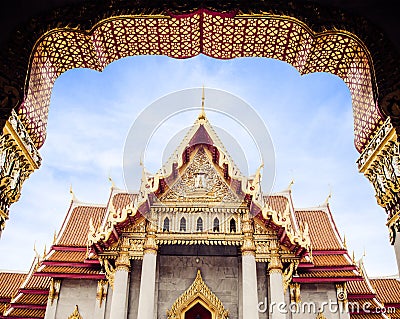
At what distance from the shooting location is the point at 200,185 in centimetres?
1227

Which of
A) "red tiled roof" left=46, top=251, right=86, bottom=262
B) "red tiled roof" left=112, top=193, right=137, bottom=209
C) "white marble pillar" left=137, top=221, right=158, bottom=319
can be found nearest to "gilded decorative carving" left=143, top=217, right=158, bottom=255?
"white marble pillar" left=137, top=221, right=158, bottom=319

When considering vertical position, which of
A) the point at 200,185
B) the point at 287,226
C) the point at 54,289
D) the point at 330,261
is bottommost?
the point at 54,289

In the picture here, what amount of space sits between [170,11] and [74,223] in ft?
42.0

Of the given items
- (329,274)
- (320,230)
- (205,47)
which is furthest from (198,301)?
(205,47)

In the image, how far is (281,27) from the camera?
5.14 meters

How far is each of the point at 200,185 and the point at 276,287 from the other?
3.62m

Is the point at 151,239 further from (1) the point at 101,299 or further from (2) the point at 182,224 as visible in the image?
(1) the point at 101,299

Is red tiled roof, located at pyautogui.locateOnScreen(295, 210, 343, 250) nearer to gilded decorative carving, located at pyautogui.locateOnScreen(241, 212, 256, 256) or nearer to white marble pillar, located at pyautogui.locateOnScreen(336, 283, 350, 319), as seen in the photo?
white marble pillar, located at pyautogui.locateOnScreen(336, 283, 350, 319)

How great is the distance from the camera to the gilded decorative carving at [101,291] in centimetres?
1243

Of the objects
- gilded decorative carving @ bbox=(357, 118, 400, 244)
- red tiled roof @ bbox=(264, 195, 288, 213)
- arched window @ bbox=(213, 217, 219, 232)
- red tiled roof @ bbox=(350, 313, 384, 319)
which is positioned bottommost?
gilded decorative carving @ bbox=(357, 118, 400, 244)

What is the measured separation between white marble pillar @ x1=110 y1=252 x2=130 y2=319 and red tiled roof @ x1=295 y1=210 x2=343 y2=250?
6.73m

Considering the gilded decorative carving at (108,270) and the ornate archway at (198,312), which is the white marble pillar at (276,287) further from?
the gilded decorative carving at (108,270)

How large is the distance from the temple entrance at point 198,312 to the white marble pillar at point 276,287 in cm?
181

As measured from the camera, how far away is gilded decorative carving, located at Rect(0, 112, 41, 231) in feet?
14.0
